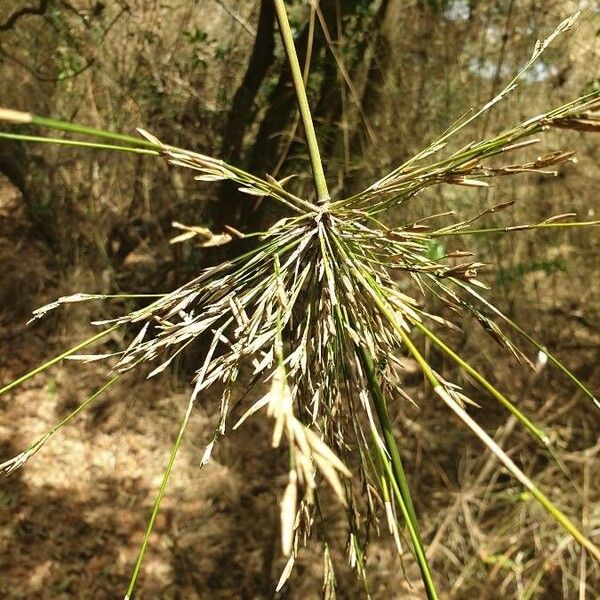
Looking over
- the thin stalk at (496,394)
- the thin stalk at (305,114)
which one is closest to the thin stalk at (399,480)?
the thin stalk at (496,394)

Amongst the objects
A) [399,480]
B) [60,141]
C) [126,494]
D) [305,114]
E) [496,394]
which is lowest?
[126,494]

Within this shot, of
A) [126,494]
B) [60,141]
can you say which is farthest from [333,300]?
[126,494]

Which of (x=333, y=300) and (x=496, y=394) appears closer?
(x=496, y=394)

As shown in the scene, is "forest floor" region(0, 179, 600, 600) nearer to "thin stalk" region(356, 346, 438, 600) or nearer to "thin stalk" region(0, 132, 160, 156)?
"thin stalk" region(356, 346, 438, 600)

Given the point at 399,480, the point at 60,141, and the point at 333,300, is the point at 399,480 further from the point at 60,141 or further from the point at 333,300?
the point at 60,141

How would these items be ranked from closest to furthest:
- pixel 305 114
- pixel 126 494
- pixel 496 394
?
pixel 496 394 < pixel 305 114 < pixel 126 494

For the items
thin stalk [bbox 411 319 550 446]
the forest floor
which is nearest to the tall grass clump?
thin stalk [bbox 411 319 550 446]

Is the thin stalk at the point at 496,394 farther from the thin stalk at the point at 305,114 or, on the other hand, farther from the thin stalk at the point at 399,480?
the thin stalk at the point at 305,114

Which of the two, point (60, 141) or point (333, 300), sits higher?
point (60, 141)
